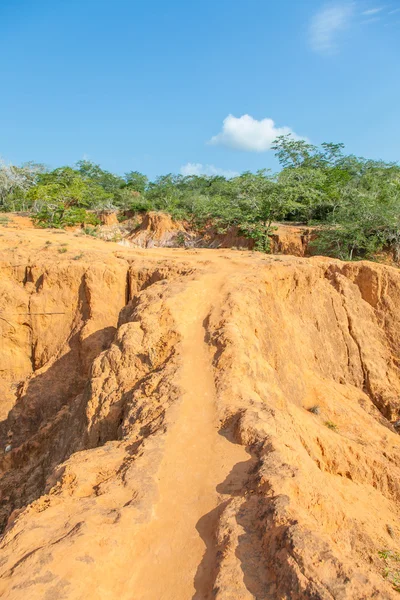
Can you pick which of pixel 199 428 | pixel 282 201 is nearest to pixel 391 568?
pixel 199 428

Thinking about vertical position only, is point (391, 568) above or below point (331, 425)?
above

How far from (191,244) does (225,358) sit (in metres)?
22.7

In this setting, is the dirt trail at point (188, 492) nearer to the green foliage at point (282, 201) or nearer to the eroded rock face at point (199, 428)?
the eroded rock face at point (199, 428)

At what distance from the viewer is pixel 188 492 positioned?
4.51 metres

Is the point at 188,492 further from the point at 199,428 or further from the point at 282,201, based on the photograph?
the point at 282,201

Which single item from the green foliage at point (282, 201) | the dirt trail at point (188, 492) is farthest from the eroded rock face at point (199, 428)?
the green foliage at point (282, 201)

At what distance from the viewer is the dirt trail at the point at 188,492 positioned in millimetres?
3617

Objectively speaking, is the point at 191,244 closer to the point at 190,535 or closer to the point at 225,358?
the point at 225,358

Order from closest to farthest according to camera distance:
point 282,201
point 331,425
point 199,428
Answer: point 199,428 → point 331,425 → point 282,201

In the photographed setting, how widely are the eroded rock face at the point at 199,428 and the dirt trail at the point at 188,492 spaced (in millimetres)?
17

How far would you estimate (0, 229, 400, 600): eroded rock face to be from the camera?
3.53 metres

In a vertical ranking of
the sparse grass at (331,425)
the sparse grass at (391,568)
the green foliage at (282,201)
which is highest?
the green foliage at (282,201)

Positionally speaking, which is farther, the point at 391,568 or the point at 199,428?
the point at 199,428

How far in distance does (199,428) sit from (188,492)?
103 cm
